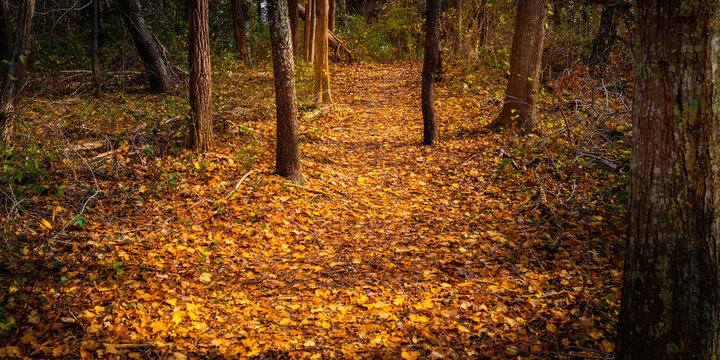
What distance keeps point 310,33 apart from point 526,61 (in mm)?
7207

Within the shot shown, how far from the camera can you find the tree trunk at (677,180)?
7.02 ft

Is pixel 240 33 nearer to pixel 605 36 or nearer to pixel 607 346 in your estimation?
pixel 605 36

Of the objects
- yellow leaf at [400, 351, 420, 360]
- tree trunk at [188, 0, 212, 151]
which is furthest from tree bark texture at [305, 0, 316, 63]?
yellow leaf at [400, 351, 420, 360]

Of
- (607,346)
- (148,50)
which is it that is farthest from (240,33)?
(607,346)

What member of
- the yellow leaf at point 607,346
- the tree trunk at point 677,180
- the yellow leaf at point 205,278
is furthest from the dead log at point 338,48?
the tree trunk at point 677,180

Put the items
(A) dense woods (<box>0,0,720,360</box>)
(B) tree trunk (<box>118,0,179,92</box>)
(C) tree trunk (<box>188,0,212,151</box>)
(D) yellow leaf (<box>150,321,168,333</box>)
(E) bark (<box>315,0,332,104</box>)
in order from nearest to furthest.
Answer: (A) dense woods (<box>0,0,720,360</box>), (D) yellow leaf (<box>150,321,168,333</box>), (C) tree trunk (<box>188,0,212,151</box>), (B) tree trunk (<box>118,0,179,92</box>), (E) bark (<box>315,0,332,104</box>)

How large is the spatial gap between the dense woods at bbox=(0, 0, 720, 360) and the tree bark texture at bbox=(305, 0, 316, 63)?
3686 mm

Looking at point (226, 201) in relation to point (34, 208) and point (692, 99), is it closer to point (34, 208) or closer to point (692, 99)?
point (34, 208)

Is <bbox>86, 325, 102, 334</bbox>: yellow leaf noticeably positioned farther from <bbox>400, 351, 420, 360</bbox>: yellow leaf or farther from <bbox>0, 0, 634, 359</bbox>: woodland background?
<bbox>400, 351, 420, 360</bbox>: yellow leaf

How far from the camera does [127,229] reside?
16.8 feet

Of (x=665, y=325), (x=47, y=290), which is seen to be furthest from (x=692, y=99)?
(x=47, y=290)

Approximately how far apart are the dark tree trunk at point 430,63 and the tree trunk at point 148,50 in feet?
22.3

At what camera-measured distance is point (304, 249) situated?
17.8ft

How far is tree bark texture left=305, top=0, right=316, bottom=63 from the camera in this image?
42.7 ft
